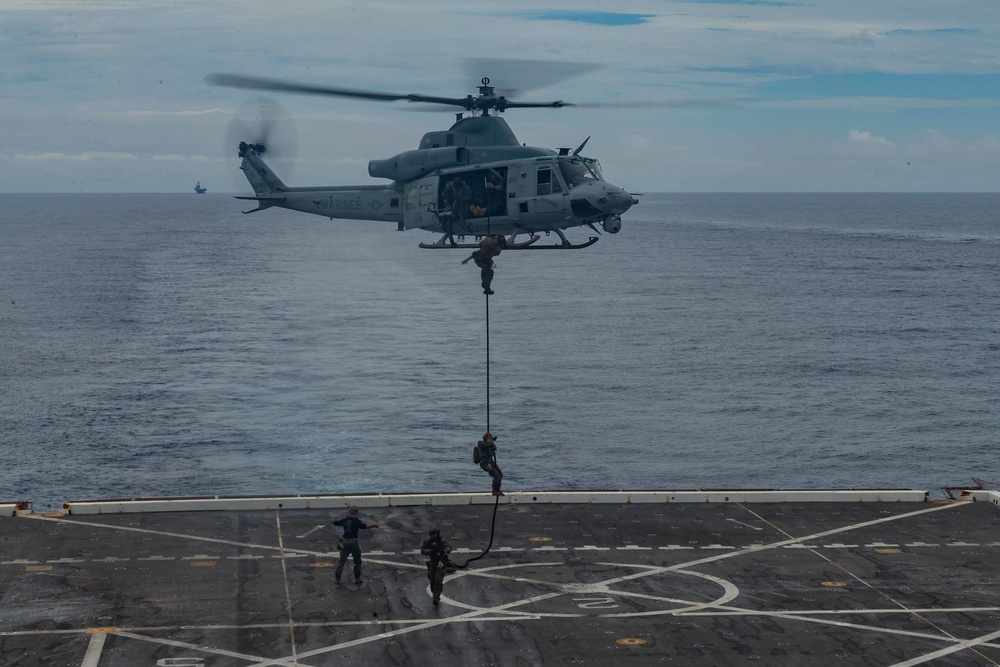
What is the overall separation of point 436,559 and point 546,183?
12.6m

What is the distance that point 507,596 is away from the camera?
28094 millimetres

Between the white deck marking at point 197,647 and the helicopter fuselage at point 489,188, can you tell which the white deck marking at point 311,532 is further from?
the helicopter fuselage at point 489,188

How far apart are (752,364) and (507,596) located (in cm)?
6157

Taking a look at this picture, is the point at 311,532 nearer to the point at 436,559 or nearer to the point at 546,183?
the point at 436,559

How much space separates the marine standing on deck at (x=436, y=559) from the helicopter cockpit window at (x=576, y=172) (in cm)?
1214

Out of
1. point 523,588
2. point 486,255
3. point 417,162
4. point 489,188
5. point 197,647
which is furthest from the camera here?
point 417,162

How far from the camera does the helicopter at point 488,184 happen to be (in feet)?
109

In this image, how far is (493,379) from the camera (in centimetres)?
8050

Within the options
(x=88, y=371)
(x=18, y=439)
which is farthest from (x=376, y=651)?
(x=88, y=371)

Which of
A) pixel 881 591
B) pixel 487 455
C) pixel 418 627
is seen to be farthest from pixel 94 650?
pixel 881 591

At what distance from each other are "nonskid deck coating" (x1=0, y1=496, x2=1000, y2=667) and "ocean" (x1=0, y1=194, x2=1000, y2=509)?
75.0 ft

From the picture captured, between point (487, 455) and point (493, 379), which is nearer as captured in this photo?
point (487, 455)

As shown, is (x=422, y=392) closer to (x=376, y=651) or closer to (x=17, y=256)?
(x=376, y=651)

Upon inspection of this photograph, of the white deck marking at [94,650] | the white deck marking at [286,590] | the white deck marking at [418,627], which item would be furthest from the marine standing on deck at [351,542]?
the white deck marking at [94,650]
